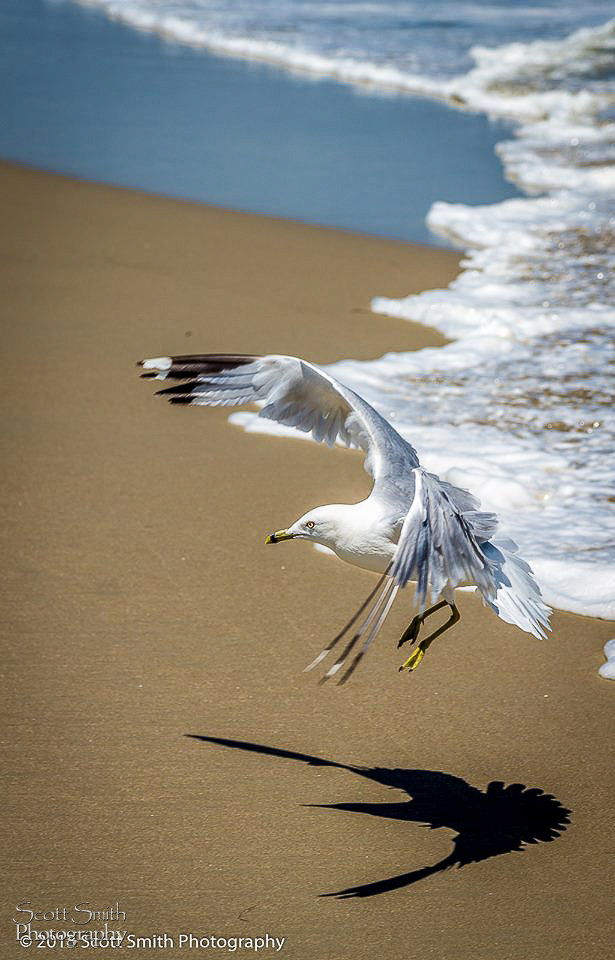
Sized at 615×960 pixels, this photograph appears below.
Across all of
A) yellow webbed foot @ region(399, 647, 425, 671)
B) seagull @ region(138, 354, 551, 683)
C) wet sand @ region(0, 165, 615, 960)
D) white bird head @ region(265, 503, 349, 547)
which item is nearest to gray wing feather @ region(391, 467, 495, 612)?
seagull @ region(138, 354, 551, 683)

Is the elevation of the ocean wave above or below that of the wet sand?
above

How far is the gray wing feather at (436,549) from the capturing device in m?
3.04

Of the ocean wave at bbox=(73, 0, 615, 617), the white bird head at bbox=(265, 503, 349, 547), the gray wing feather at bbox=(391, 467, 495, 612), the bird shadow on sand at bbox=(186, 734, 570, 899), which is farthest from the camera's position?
the ocean wave at bbox=(73, 0, 615, 617)

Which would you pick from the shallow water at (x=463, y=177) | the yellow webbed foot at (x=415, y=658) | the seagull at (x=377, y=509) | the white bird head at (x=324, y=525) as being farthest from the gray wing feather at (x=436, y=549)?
the shallow water at (x=463, y=177)

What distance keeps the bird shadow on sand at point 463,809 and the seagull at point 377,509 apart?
33 cm

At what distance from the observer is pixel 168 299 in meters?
7.70

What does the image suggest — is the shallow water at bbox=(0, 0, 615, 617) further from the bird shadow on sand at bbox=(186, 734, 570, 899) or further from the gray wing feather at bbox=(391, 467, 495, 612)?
the gray wing feather at bbox=(391, 467, 495, 612)

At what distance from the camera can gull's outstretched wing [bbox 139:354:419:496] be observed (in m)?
3.90

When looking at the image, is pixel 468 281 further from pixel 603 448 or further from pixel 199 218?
pixel 603 448

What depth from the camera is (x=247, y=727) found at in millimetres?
3842

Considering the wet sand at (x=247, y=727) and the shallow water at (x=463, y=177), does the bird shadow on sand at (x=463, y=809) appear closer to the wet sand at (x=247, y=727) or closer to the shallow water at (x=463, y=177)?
the wet sand at (x=247, y=727)

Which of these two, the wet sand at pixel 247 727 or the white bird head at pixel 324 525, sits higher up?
the white bird head at pixel 324 525

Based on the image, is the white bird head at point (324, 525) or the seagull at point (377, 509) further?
the white bird head at point (324, 525)

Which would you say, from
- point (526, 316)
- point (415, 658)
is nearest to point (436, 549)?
point (415, 658)
